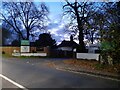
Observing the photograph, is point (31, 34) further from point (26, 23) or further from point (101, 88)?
point (101, 88)

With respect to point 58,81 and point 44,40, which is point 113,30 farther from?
point 44,40

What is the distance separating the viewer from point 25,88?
1326cm

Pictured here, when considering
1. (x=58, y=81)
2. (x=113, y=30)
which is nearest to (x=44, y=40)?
(x=113, y=30)

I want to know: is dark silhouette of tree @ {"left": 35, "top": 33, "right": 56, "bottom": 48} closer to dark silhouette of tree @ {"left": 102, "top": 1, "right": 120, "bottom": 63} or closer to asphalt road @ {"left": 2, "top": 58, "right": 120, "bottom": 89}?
dark silhouette of tree @ {"left": 102, "top": 1, "right": 120, "bottom": 63}

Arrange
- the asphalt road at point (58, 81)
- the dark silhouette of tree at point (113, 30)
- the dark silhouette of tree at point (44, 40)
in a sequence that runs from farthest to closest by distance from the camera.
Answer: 1. the dark silhouette of tree at point (44, 40)
2. the dark silhouette of tree at point (113, 30)
3. the asphalt road at point (58, 81)

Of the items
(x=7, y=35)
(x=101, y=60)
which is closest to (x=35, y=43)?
(x=7, y=35)

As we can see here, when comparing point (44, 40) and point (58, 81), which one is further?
point (44, 40)

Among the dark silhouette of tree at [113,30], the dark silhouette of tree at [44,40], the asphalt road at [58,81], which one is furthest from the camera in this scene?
the dark silhouette of tree at [44,40]

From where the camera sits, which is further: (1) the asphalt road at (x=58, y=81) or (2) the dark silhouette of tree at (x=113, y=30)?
(2) the dark silhouette of tree at (x=113, y=30)

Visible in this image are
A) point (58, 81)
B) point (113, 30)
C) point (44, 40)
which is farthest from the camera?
point (44, 40)

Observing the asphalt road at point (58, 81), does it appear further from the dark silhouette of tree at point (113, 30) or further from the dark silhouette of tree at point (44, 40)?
the dark silhouette of tree at point (44, 40)

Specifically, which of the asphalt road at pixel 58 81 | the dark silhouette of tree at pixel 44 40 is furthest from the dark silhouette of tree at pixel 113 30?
the dark silhouette of tree at pixel 44 40

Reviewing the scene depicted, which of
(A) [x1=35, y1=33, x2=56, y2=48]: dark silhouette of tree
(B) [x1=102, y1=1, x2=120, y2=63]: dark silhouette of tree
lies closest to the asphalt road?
(B) [x1=102, y1=1, x2=120, y2=63]: dark silhouette of tree

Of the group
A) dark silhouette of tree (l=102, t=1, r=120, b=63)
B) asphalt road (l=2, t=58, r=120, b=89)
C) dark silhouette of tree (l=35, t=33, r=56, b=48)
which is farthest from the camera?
dark silhouette of tree (l=35, t=33, r=56, b=48)
